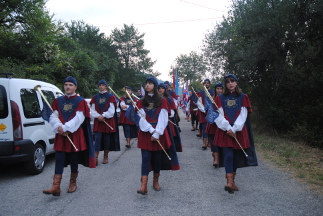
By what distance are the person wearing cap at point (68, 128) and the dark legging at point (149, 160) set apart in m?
0.91

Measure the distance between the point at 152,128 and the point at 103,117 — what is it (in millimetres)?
2558

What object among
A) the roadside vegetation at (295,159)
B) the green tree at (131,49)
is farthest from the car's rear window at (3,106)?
the green tree at (131,49)

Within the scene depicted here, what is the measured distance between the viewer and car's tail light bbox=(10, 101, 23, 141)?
17.4ft

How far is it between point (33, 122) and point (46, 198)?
1903mm

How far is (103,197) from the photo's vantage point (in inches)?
176

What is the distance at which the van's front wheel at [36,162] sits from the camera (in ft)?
18.7

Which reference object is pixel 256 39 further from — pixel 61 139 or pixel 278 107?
pixel 61 139

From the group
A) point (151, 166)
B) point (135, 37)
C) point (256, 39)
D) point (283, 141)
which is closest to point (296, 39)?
point (256, 39)

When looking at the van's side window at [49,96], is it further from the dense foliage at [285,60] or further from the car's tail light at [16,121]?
the dense foliage at [285,60]

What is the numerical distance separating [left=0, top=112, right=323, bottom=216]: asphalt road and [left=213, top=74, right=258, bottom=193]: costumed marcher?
47cm

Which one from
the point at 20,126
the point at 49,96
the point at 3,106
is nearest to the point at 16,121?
the point at 20,126

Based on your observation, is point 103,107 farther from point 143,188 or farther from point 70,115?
point 143,188

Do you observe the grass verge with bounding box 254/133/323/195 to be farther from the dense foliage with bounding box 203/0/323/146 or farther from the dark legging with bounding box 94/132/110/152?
the dark legging with bounding box 94/132/110/152

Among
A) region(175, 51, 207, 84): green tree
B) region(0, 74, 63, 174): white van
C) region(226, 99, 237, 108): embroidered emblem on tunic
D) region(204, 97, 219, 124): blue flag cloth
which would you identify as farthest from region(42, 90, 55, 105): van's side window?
region(175, 51, 207, 84): green tree
